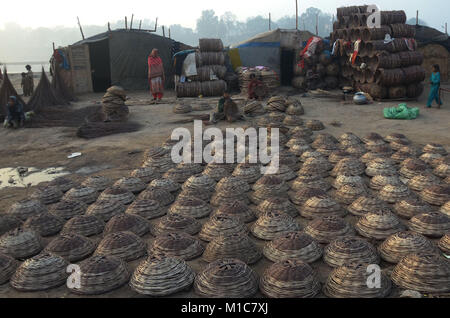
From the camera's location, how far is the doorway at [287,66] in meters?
16.5

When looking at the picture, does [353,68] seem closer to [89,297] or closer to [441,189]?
[441,189]

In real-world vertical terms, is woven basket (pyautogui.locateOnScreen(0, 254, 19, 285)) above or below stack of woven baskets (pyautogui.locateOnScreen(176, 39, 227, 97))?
below

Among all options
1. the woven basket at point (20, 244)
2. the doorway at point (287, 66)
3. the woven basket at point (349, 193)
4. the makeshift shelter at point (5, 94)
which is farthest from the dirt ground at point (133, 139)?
the doorway at point (287, 66)

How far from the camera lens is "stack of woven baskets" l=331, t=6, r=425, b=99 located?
11.7m

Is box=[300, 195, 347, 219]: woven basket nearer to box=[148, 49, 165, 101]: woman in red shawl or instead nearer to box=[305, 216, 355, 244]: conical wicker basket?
box=[305, 216, 355, 244]: conical wicker basket

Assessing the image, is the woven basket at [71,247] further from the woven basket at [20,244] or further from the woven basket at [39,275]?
the woven basket at [39,275]

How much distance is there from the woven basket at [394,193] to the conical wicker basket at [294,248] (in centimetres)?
150

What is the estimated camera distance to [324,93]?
1354cm


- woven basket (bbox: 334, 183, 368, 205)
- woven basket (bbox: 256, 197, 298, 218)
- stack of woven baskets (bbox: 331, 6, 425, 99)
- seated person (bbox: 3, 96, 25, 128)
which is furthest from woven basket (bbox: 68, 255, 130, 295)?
stack of woven baskets (bbox: 331, 6, 425, 99)

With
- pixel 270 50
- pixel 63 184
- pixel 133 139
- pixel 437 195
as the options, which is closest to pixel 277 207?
pixel 437 195

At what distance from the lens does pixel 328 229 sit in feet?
12.2

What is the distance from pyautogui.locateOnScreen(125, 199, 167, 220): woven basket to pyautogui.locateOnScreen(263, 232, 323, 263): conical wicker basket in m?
1.42

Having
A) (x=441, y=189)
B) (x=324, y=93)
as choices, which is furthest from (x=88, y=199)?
(x=324, y=93)
